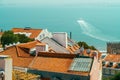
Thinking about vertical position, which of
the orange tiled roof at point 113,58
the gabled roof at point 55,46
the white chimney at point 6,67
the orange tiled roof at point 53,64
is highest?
the white chimney at point 6,67

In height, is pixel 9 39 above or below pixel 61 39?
below

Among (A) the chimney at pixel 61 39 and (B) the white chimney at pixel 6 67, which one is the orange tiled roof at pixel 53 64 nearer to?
(B) the white chimney at pixel 6 67

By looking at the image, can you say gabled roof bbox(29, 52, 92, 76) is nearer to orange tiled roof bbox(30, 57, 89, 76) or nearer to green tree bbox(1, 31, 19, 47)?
orange tiled roof bbox(30, 57, 89, 76)

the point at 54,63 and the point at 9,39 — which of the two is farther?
the point at 9,39

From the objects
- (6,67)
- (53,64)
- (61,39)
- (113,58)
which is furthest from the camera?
(113,58)

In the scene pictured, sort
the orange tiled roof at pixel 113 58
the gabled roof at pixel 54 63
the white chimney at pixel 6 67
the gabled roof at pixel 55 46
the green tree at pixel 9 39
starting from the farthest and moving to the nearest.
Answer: the orange tiled roof at pixel 113 58 < the green tree at pixel 9 39 < the gabled roof at pixel 55 46 < the gabled roof at pixel 54 63 < the white chimney at pixel 6 67

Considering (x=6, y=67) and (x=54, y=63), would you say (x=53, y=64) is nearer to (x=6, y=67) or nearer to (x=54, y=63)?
(x=54, y=63)

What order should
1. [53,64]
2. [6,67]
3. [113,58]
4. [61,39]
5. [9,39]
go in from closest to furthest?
[6,67]
[53,64]
[61,39]
[9,39]
[113,58]

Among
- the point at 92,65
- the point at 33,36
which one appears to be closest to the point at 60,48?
the point at 92,65

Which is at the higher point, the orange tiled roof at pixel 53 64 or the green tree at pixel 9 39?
the green tree at pixel 9 39

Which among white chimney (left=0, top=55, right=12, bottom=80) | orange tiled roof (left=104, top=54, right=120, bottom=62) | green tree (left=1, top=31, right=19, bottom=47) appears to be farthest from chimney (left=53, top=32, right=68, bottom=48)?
white chimney (left=0, top=55, right=12, bottom=80)

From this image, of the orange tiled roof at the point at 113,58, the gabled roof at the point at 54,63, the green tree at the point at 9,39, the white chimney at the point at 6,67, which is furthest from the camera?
the orange tiled roof at the point at 113,58

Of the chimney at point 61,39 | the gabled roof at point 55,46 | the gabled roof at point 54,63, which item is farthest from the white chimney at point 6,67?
the chimney at point 61,39

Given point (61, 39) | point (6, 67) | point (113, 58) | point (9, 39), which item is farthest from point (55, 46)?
point (113, 58)
